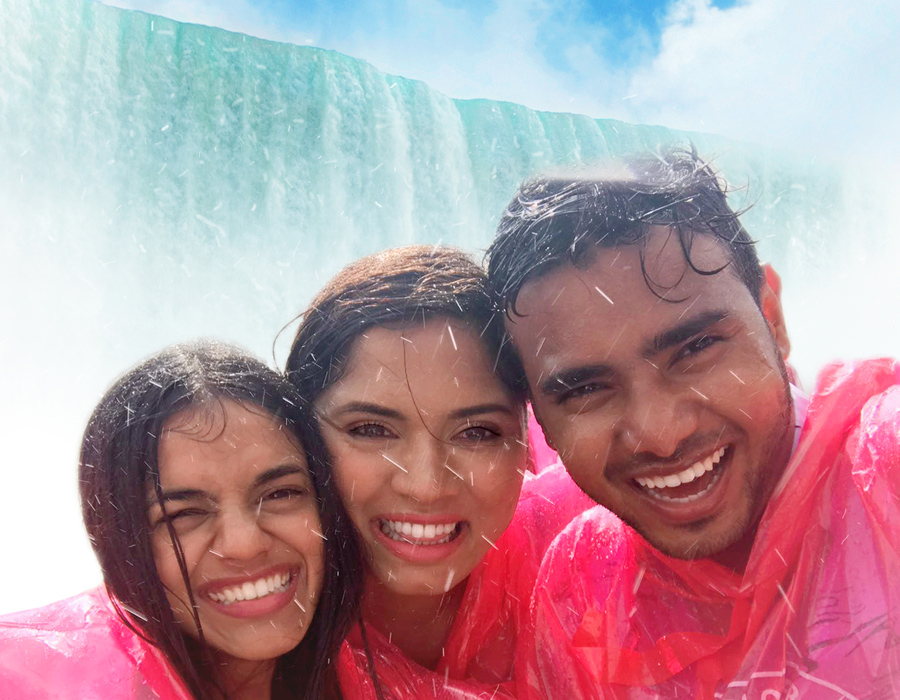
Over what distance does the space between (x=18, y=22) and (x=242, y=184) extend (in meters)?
2.22

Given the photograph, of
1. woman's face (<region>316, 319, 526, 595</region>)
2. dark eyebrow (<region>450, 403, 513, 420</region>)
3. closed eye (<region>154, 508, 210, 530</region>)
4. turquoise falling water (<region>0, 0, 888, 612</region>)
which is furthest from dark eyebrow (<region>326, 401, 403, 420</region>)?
turquoise falling water (<region>0, 0, 888, 612</region>)

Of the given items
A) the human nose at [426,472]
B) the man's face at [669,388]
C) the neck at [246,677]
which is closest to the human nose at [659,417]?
the man's face at [669,388]

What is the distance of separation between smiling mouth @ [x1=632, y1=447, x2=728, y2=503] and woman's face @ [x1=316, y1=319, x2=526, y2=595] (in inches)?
11.2

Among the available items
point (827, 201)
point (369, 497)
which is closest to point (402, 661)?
point (369, 497)

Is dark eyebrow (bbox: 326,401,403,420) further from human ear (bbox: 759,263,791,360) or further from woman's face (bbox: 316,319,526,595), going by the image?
human ear (bbox: 759,263,791,360)

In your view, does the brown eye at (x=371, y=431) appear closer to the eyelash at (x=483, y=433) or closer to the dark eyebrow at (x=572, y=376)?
the eyelash at (x=483, y=433)

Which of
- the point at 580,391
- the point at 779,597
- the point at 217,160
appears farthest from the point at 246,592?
the point at 217,160

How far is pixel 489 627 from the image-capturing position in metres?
1.70

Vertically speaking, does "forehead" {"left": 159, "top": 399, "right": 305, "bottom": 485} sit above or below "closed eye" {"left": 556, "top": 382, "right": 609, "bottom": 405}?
below

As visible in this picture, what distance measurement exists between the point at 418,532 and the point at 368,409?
26 centimetres

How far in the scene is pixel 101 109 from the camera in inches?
285

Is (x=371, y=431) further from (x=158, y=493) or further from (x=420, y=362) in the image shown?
(x=158, y=493)

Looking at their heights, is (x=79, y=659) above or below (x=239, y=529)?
below

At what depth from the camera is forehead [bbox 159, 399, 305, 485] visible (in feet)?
4.61
